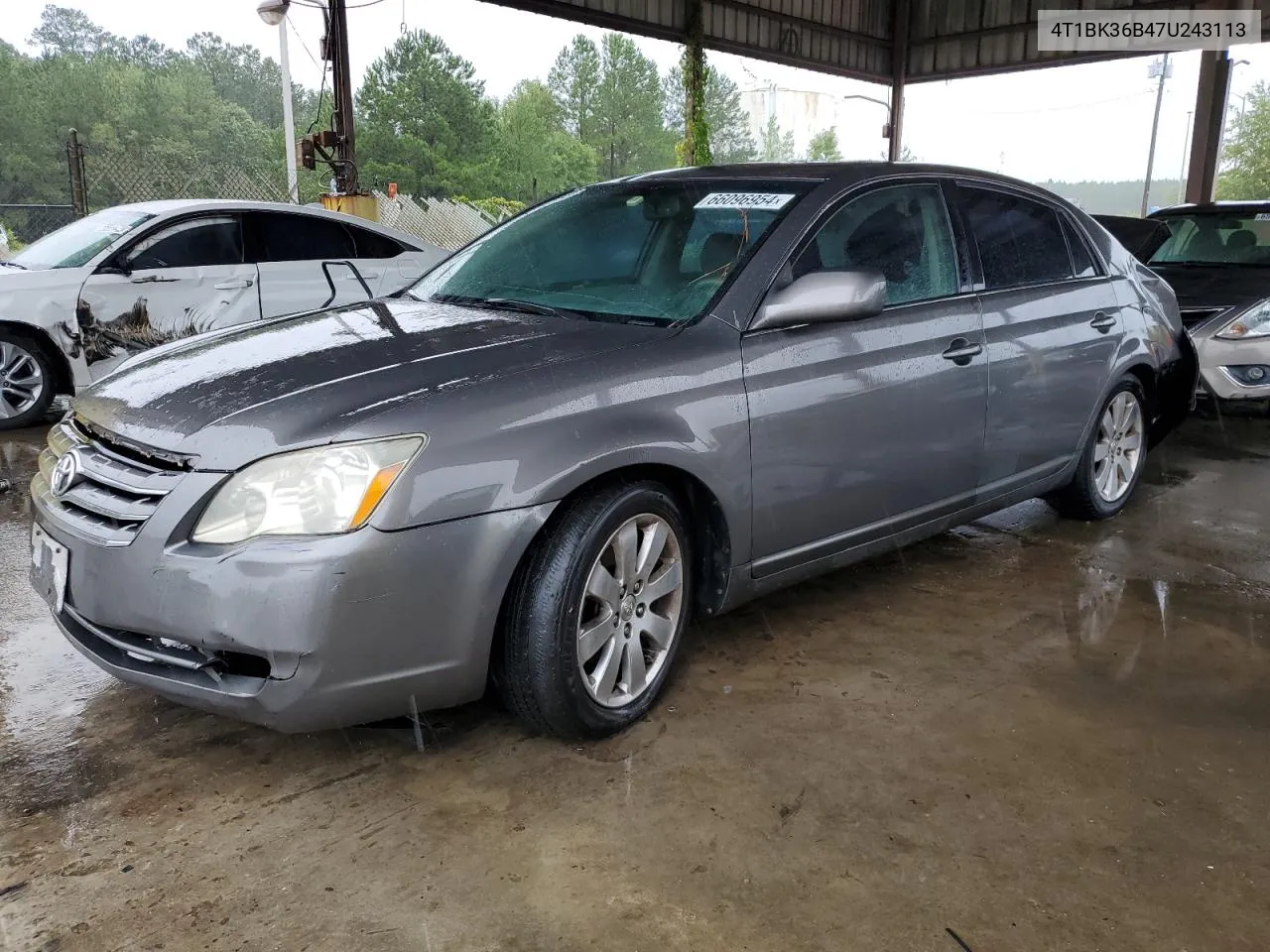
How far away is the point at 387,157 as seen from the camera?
55969 millimetres

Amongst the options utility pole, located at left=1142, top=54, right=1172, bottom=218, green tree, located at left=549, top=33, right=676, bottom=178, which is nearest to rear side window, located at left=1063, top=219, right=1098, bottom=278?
utility pole, located at left=1142, top=54, right=1172, bottom=218

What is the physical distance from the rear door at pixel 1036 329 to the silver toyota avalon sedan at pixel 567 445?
15mm

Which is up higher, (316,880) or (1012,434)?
(1012,434)

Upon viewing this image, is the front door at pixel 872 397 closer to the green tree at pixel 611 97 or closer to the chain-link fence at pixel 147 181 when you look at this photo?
the chain-link fence at pixel 147 181

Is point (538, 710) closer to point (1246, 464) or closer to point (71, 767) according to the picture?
point (71, 767)

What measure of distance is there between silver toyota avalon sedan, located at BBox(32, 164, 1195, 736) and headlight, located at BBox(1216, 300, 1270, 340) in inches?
117

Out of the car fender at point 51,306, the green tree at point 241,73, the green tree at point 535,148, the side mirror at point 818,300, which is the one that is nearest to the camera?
the side mirror at point 818,300

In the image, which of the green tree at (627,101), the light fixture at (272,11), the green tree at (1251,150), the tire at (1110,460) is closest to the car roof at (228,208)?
the tire at (1110,460)

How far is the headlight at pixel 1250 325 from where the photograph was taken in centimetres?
614

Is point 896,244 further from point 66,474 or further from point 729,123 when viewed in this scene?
point 729,123

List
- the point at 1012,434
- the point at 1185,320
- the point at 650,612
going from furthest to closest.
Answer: the point at 1185,320
the point at 1012,434
the point at 650,612

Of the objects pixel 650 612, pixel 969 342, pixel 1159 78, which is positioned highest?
Answer: pixel 1159 78

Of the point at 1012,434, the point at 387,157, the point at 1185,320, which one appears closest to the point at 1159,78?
the point at 387,157

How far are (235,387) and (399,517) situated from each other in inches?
22.7
